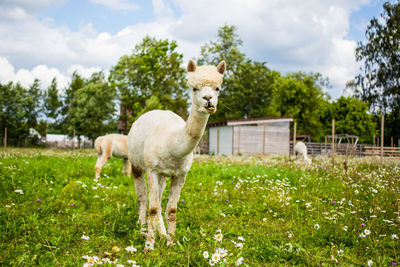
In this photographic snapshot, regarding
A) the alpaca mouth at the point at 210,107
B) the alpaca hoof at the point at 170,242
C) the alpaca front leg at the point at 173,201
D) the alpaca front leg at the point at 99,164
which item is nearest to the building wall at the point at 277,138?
the alpaca front leg at the point at 99,164

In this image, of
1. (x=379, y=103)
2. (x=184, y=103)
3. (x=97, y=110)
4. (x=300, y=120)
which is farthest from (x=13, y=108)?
(x=379, y=103)

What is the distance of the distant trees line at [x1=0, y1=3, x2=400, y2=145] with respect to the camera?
3388 centimetres

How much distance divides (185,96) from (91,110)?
11736 millimetres

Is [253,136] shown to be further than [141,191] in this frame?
Yes

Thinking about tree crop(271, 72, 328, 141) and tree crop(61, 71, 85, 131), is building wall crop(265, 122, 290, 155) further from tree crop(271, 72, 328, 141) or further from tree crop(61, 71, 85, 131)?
tree crop(61, 71, 85, 131)

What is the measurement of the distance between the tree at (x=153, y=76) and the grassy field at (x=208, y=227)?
2612 cm

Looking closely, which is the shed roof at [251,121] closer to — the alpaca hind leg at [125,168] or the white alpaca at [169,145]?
the alpaca hind leg at [125,168]

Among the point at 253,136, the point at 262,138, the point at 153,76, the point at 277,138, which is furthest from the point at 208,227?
the point at 153,76

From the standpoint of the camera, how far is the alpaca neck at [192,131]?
324 cm

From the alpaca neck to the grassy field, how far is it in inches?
42.0

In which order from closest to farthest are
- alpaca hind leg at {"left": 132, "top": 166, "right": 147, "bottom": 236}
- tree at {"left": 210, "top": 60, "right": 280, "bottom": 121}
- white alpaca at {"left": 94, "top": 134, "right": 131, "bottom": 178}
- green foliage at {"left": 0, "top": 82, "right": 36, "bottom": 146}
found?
alpaca hind leg at {"left": 132, "top": 166, "right": 147, "bottom": 236}, white alpaca at {"left": 94, "top": 134, "right": 131, "bottom": 178}, green foliage at {"left": 0, "top": 82, "right": 36, "bottom": 146}, tree at {"left": 210, "top": 60, "right": 280, "bottom": 121}

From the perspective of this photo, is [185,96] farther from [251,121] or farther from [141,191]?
[141,191]

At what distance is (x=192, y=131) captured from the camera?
131 inches

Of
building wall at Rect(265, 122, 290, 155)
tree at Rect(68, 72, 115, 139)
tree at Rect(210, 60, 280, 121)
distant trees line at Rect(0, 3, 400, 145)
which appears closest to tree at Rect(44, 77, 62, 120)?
distant trees line at Rect(0, 3, 400, 145)
